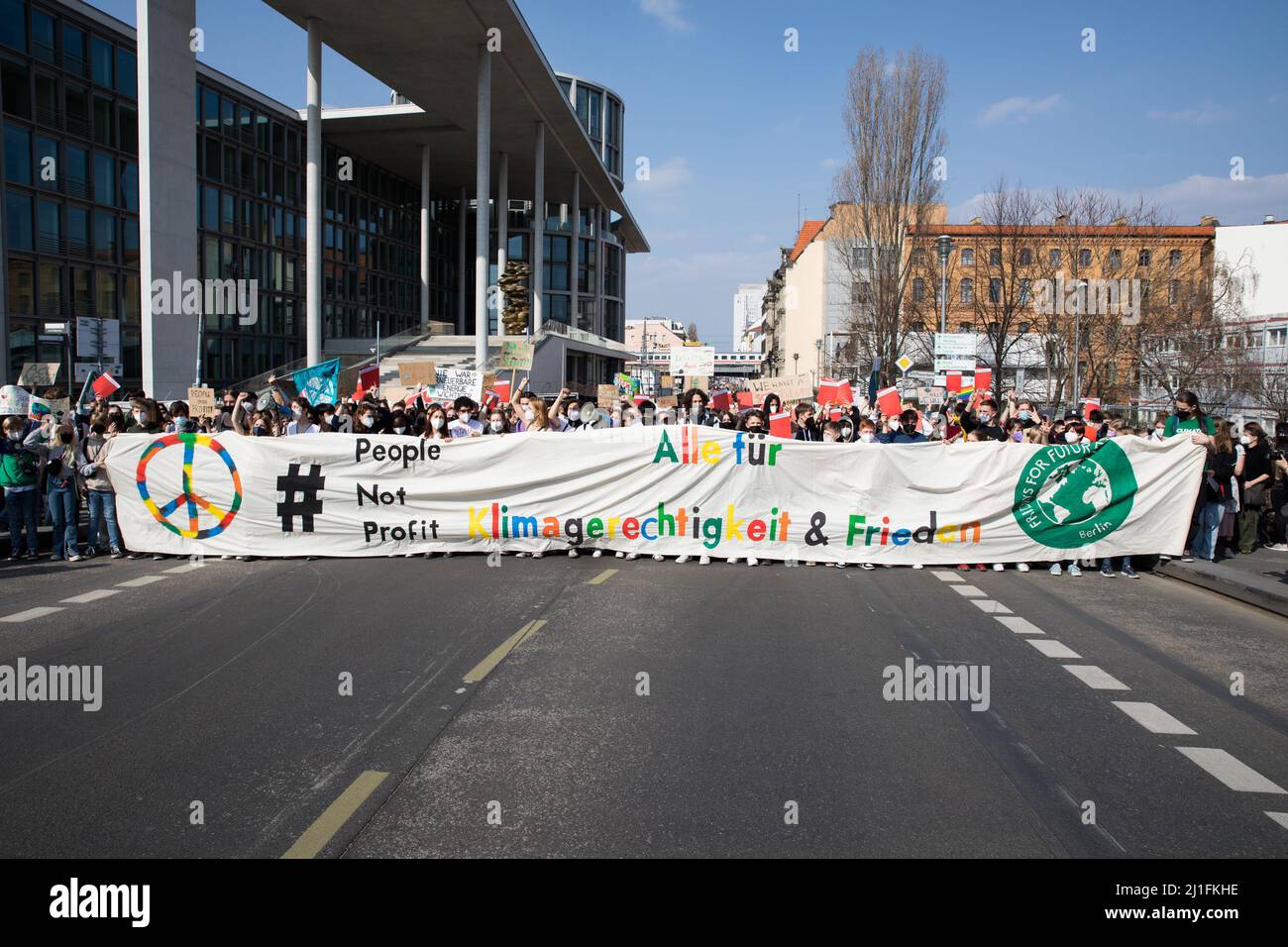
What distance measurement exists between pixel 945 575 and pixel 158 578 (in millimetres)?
8863

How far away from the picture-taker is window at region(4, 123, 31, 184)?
37094 millimetres

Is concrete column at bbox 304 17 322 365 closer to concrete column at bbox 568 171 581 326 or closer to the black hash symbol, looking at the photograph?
concrete column at bbox 568 171 581 326

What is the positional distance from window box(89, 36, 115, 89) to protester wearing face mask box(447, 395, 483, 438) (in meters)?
34.5

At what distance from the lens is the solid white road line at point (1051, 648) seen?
7.86 metres

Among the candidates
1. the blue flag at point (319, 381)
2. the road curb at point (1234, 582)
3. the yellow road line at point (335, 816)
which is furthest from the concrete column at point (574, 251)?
the yellow road line at point (335, 816)

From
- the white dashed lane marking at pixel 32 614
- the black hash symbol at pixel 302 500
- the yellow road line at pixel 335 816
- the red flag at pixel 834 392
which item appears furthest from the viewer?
the red flag at pixel 834 392

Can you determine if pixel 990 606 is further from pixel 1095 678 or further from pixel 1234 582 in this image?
pixel 1234 582

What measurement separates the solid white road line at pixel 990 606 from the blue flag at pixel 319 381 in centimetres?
1335

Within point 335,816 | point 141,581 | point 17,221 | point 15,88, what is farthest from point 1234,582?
point 15,88

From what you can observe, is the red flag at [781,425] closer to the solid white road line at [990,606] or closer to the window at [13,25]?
the solid white road line at [990,606]

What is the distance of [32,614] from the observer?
9117 millimetres

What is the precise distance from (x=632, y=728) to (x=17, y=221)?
4122 centimetres
